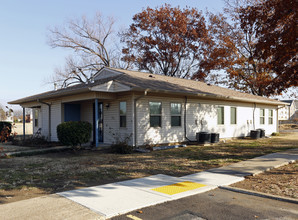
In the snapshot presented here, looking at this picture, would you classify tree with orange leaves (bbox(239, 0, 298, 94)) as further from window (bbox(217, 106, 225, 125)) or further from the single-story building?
window (bbox(217, 106, 225, 125))

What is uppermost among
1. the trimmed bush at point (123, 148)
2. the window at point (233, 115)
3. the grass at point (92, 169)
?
the window at point (233, 115)

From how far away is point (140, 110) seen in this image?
12844 millimetres

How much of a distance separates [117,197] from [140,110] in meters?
7.66

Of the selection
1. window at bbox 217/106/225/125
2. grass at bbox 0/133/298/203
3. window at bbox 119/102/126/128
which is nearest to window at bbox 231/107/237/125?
window at bbox 217/106/225/125

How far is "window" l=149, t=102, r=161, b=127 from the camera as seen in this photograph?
527 inches

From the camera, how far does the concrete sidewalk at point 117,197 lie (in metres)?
4.51

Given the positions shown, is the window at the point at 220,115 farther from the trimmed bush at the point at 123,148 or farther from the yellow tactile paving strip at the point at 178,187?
the yellow tactile paving strip at the point at 178,187

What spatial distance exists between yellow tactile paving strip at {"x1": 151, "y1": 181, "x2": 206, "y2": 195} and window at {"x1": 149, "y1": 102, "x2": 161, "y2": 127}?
22.8ft

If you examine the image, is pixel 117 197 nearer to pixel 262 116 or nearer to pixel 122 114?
pixel 122 114

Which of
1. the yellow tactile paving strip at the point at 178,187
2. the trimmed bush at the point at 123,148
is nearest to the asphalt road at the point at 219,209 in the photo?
the yellow tactile paving strip at the point at 178,187

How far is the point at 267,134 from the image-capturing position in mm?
21734

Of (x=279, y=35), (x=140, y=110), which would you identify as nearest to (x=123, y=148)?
(x=140, y=110)

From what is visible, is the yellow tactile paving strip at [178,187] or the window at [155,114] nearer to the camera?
the yellow tactile paving strip at [178,187]

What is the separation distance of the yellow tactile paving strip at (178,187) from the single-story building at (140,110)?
5.92 metres
